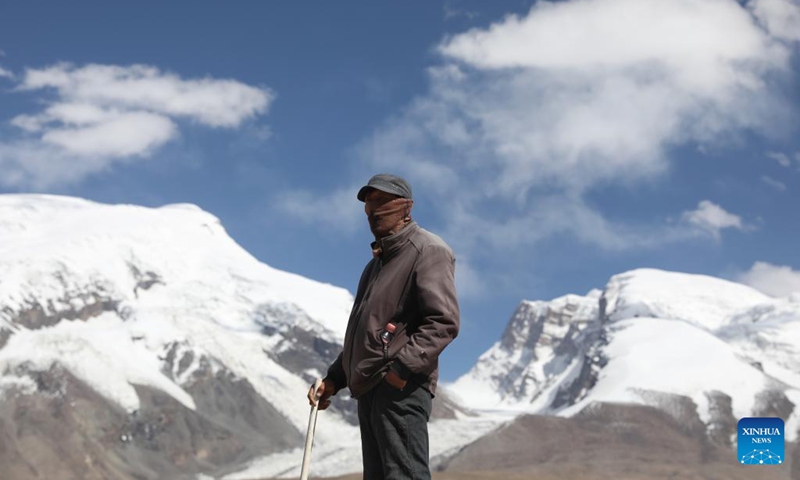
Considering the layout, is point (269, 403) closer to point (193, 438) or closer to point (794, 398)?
point (193, 438)

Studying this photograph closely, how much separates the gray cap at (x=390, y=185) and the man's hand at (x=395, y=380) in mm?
942

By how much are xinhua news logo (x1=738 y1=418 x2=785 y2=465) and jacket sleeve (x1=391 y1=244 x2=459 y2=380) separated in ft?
13.0

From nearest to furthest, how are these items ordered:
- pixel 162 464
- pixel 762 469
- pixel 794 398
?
pixel 762 469
pixel 162 464
pixel 794 398

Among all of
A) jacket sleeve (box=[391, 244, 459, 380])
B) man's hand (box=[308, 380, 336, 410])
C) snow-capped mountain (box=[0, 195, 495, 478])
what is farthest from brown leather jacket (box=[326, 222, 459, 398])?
snow-capped mountain (box=[0, 195, 495, 478])

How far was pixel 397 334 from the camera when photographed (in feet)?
18.1

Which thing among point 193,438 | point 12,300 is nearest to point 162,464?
point 193,438

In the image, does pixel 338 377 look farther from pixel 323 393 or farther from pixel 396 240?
pixel 396 240

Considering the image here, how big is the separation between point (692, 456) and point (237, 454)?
6275cm

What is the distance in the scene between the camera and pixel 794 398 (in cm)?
16425

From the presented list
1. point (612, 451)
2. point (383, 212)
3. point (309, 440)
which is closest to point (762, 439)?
point (383, 212)

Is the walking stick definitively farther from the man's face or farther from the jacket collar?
the man's face

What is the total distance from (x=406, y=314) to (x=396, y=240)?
15.4 inches

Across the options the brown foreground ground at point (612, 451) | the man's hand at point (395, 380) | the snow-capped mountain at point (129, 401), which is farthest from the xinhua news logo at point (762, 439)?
the snow-capped mountain at point (129, 401)

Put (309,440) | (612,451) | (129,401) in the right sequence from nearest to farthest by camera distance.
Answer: (309,440) → (612,451) → (129,401)
